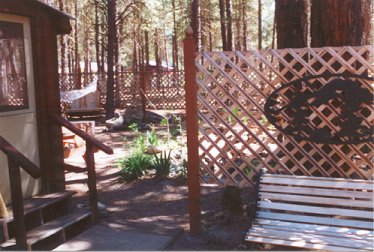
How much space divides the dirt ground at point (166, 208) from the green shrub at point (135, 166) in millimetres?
111

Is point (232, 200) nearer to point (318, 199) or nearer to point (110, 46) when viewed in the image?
point (318, 199)

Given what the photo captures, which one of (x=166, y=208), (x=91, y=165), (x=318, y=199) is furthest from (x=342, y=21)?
(x=91, y=165)

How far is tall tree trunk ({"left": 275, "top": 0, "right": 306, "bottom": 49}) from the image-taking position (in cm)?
541

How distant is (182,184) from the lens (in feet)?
19.8

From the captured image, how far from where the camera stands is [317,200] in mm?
3525

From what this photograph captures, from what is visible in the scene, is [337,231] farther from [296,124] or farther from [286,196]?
[296,124]

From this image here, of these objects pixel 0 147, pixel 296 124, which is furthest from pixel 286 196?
pixel 0 147

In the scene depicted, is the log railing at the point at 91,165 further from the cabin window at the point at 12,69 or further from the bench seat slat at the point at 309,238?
the bench seat slat at the point at 309,238

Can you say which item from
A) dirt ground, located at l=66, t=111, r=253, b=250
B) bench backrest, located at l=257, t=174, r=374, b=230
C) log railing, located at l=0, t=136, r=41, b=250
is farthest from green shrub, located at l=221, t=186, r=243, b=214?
log railing, located at l=0, t=136, r=41, b=250

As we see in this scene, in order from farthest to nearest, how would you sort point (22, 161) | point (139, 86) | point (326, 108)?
point (139, 86), point (326, 108), point (22, 161)

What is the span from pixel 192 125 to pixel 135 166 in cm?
261

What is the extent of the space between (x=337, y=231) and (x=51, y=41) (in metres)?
3.35

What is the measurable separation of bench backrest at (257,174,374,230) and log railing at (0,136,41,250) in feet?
6.23

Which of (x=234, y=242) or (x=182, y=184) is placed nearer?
(x=234, y=242)
